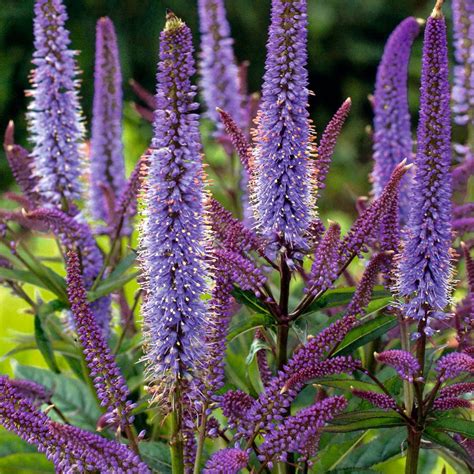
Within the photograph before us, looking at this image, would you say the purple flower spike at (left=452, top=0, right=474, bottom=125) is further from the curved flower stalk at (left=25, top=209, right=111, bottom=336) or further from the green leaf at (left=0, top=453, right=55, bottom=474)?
the green leaf at (left=0, top=453, right=55, bottom=474)

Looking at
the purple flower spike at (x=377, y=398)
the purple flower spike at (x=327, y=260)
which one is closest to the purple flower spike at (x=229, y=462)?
the purple flower spike at (x=377, y=398)

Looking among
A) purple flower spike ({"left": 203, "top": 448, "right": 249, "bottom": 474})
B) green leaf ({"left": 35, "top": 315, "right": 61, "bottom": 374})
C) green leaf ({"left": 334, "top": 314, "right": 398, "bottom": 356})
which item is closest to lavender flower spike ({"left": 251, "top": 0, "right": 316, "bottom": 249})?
green leaf ({"left": 334, "top": 314, "right": 398, "bottom": 356})

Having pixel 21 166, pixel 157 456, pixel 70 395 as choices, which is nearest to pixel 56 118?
pixel 21 166

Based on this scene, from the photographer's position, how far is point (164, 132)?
5.18 feet

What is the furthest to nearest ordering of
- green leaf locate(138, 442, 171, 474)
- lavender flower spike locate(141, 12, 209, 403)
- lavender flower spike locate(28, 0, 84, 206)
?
lavender flower spike locate(28, 0, 84, 206) → green leaf locate(138, 442, 171, 474) → lavender flower spike locate(141, 12, 209, 403)

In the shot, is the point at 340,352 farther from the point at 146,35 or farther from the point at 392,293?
the point at 146,35

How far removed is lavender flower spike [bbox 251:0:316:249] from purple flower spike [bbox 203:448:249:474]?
0.46 m

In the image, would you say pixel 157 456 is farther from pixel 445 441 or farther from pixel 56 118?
pixel 56 118

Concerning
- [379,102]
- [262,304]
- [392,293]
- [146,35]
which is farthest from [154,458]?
[146,35]

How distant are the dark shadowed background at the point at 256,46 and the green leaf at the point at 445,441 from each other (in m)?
7.75

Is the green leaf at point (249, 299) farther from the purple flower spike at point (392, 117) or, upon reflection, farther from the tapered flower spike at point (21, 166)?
the tapered flower spike at point (21, 166)

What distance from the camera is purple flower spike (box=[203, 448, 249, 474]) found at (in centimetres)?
155

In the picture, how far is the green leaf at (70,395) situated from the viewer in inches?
105

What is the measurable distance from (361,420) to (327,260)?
329 mm
